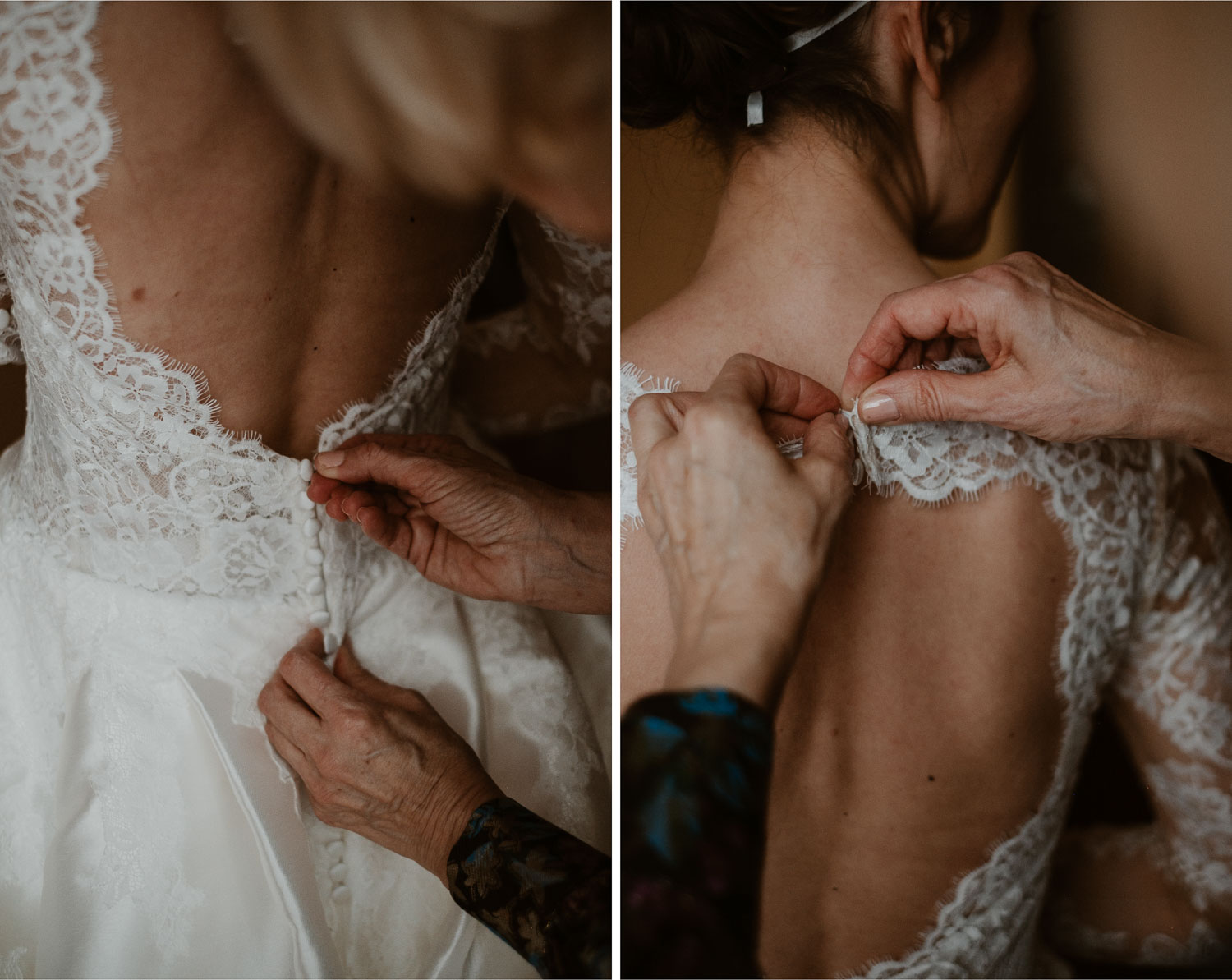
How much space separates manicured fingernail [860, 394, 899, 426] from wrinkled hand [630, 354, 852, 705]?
24 millimetres

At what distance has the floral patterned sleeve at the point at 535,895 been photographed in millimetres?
851

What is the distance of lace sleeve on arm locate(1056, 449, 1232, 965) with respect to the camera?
88 cm

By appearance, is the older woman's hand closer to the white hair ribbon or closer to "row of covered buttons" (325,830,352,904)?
the white hair ribbon

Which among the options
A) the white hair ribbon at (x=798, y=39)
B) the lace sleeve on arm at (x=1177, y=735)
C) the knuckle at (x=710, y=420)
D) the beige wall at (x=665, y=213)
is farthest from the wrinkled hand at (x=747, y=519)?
the lace sleeve on arm at (x=1177, y=735)

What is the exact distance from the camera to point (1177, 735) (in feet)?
2.90

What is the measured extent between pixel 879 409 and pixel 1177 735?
453mm

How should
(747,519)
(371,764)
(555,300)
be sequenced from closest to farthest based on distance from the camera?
(747,519), (371,764), (555,300)

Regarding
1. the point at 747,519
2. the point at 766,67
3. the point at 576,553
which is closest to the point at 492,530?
the point at 576,553

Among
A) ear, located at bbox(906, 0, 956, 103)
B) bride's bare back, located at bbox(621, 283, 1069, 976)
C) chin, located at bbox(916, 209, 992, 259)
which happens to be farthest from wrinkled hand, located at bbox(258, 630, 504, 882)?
ear, located at bbox(906, 0, 956, 103)

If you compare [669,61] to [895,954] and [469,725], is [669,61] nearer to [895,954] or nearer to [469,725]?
[469,725]

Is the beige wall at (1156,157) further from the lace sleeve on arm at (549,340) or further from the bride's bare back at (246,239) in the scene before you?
the bride's bare back at (246,239)

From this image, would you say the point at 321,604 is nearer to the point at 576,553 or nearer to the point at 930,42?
the point at 576,553

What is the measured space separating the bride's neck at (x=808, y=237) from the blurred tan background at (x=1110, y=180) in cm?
3

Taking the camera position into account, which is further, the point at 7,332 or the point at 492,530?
the point at 492,530
